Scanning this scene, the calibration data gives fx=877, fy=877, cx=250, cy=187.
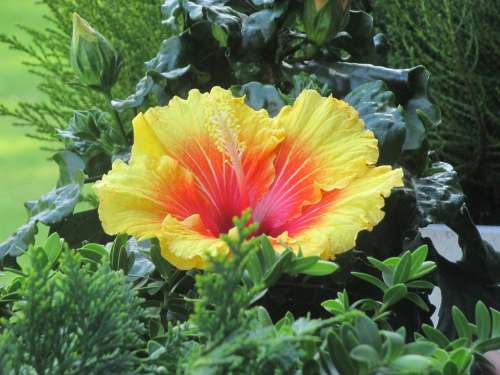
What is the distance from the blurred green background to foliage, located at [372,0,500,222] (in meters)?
1.48

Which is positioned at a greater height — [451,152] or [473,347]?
[473,347]

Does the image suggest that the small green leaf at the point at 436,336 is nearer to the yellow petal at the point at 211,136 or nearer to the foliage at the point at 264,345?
the foliage at the point at 264,345

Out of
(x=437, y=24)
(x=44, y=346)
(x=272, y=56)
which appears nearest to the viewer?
(x=44, y=346)

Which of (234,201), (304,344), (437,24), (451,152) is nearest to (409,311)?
(234,201)

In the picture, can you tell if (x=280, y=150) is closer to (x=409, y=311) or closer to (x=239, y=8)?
(x=409, y=311)

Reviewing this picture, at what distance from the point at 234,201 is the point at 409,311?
0.46ft

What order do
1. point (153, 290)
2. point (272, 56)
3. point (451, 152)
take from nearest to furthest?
point (153, 290) < point (272, 56) < point (451, 152)

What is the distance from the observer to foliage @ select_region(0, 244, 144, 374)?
32 centimetres

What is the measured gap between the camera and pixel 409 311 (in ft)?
1.92

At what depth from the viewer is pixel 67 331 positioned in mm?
324

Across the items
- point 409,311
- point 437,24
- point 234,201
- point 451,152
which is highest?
point 234,201

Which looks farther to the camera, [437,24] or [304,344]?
[437,24]

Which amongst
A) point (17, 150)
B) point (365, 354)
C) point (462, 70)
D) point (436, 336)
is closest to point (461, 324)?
point (436, 336)

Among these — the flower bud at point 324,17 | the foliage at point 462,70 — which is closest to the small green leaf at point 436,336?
the flower bud at point 324,17
